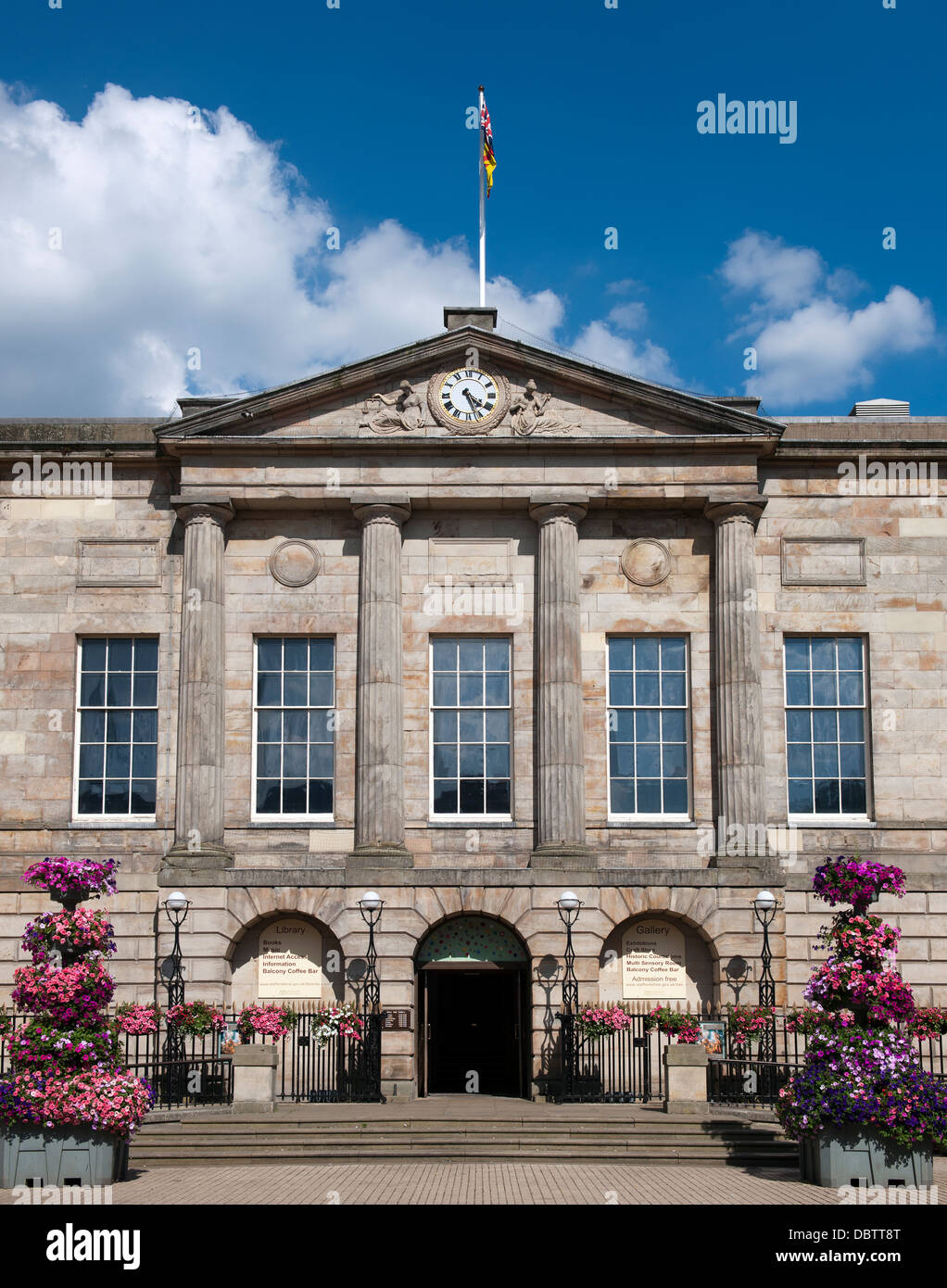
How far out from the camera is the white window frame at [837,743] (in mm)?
28156

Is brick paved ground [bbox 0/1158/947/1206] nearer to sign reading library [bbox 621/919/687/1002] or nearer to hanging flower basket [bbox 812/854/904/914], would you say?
hanging flower basket [bbox 812/854/904/914]

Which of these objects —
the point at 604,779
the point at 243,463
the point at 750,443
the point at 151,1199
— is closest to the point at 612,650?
the point at 604,779

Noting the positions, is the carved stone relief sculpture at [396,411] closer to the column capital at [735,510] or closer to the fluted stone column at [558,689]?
the fluted stone column at [558,689]

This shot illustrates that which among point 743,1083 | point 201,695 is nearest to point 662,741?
point 743,1083

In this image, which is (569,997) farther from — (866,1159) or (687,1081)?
(866,1159)

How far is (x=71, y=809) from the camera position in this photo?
92.0 feet

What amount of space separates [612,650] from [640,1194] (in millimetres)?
13350

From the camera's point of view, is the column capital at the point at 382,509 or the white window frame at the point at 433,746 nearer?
the white window frame at the point at 433,746

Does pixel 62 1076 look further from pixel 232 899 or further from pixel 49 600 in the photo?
pixel 49 600

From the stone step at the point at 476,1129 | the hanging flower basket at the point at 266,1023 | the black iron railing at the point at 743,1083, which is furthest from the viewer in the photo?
the hanging flower basket at the point at 266,1023

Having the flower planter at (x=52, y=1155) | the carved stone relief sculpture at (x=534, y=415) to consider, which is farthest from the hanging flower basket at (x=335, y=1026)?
the carved stone relief sculpture at (x=534, y=415)

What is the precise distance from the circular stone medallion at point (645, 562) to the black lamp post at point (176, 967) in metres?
10.4

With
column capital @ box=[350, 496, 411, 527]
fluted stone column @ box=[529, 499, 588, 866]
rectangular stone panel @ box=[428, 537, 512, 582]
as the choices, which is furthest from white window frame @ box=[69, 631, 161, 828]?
fluted stone column @ box=[529, 499, 588, 866]

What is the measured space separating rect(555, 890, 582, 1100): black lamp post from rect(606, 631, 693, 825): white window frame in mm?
2209
